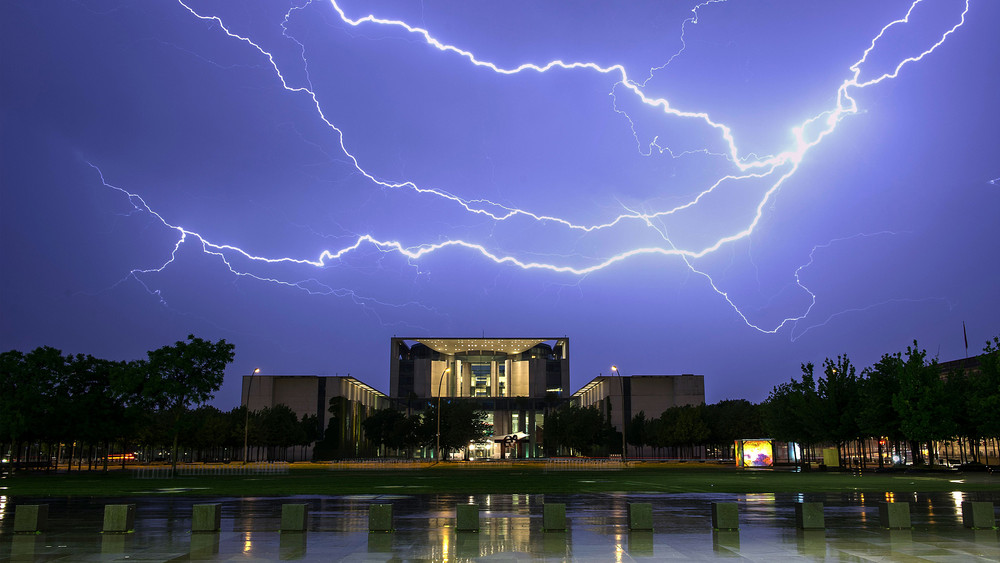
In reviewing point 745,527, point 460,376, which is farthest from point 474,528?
point 460,376

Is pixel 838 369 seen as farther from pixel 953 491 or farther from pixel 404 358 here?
pixel 404 358

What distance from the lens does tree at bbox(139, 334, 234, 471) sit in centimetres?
4553

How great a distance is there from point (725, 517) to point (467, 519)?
4833mm

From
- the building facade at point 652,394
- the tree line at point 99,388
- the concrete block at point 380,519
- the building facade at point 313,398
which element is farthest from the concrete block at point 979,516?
the building facade at point 313,398

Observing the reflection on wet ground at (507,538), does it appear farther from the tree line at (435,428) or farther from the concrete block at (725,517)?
the tree line at (435,428)

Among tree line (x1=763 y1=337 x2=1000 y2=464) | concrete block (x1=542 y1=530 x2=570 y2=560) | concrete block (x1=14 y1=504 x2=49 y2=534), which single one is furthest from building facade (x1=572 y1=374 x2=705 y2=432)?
concrete block (x1=14 y1=504 x2=49 y2=534)

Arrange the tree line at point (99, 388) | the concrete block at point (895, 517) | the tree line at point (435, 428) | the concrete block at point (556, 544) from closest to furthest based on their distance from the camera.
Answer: the concrete block at point (556, 544) < the concrete block at point (895, 517) < the tree line at point (99, 388) < the tree line at point (435, 428)

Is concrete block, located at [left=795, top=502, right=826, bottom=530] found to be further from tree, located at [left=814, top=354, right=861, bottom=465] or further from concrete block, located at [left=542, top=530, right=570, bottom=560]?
tree, located at [left=814, top=354, right=861, bottom=465]

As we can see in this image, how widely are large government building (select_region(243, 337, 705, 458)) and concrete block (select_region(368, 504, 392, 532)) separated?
308ft

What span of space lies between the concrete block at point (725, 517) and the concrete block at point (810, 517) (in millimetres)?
1130

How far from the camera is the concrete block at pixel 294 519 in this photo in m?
14.0

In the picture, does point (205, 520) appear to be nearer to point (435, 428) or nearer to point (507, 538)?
point (507, 538)

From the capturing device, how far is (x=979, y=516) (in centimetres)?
1412

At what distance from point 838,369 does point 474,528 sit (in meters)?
48.5
